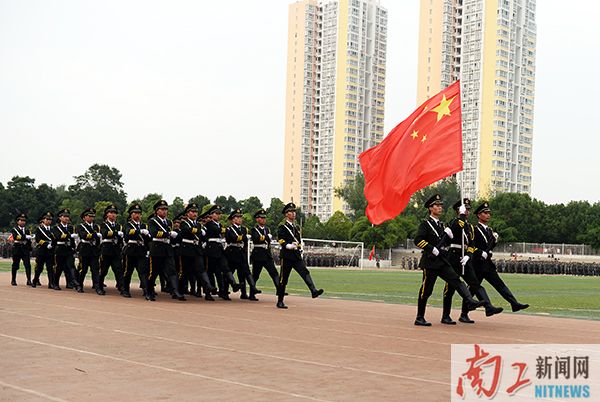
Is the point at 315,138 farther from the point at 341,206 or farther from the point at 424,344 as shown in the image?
the point at 424,344

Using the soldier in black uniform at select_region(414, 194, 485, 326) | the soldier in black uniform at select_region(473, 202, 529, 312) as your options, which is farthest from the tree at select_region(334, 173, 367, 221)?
the soldier in black uniform at select_region(414, 194, 485, 326)

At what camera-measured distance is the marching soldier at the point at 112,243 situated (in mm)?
18469

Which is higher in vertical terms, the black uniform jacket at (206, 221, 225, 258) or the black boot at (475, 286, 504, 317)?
the black uniform jacket at (206, 221, 225, 258)

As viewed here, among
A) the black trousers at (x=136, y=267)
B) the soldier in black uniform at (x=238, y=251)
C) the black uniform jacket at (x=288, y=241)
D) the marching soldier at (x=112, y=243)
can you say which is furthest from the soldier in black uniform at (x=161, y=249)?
the black uniform jacket at (x=288, y=241)

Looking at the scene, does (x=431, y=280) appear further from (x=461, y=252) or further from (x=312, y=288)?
(x=312, y=288)

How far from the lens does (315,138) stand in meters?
130

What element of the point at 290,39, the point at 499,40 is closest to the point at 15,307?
the point at 499,40

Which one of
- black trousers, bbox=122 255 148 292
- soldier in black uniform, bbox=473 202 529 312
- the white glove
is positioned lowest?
black trousers, bbox=122 255 148 292

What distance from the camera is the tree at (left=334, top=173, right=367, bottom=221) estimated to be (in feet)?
330

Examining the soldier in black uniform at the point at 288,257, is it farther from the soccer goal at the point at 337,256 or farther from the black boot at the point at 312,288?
the soccer goal at the point at 337,256

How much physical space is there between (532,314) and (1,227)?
86.1 meters

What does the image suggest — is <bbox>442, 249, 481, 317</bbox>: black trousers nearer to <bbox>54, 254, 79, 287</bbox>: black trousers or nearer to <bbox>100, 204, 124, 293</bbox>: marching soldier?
<bbox>100, 204, 124, 293</bbox>: marching soldier

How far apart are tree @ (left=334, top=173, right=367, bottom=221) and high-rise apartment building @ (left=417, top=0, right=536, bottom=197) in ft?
45.4

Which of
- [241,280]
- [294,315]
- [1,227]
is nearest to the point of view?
[294,315]
